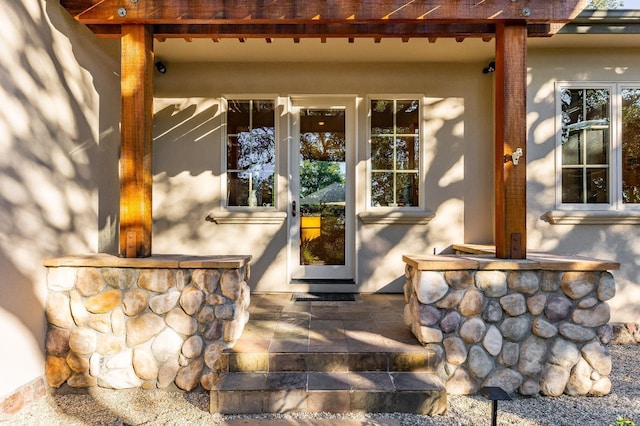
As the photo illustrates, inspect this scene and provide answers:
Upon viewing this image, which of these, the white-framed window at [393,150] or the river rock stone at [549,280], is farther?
the white-framed window at [393,150]

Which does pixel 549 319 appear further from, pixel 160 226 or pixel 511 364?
pixel 160 226

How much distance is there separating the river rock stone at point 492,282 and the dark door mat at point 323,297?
1.50 meters

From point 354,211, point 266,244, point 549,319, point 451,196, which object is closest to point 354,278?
point 354,211

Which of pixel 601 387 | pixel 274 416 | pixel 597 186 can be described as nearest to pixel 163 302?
pixel 274 416

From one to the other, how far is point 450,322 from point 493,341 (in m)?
0.30

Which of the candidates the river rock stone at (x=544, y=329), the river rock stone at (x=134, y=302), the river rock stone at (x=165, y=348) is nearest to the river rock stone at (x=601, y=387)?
the river rock stone at (x=544, y=329)

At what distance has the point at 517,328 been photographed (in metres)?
2.48

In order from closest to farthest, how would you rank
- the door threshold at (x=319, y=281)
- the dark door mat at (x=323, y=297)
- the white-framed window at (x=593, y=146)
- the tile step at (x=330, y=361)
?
the tile step at (x=330, y=361)
the dark door mat at (x=323, y=297)
the white-framed window at (x=593, y=146)
the door threshold at (x=319, y=281)

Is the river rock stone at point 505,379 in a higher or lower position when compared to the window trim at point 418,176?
lower

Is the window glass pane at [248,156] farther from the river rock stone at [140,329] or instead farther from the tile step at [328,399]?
the tile step at [328,399]

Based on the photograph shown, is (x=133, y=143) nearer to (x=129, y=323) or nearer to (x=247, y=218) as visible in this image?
(x=129, y=323)

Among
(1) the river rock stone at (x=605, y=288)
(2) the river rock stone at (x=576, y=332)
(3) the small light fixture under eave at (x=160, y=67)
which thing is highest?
(3) the small light fixture under eave at (x=160, y=67)

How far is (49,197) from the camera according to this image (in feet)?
8.34

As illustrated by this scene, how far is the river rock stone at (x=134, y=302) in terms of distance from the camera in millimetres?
2475
